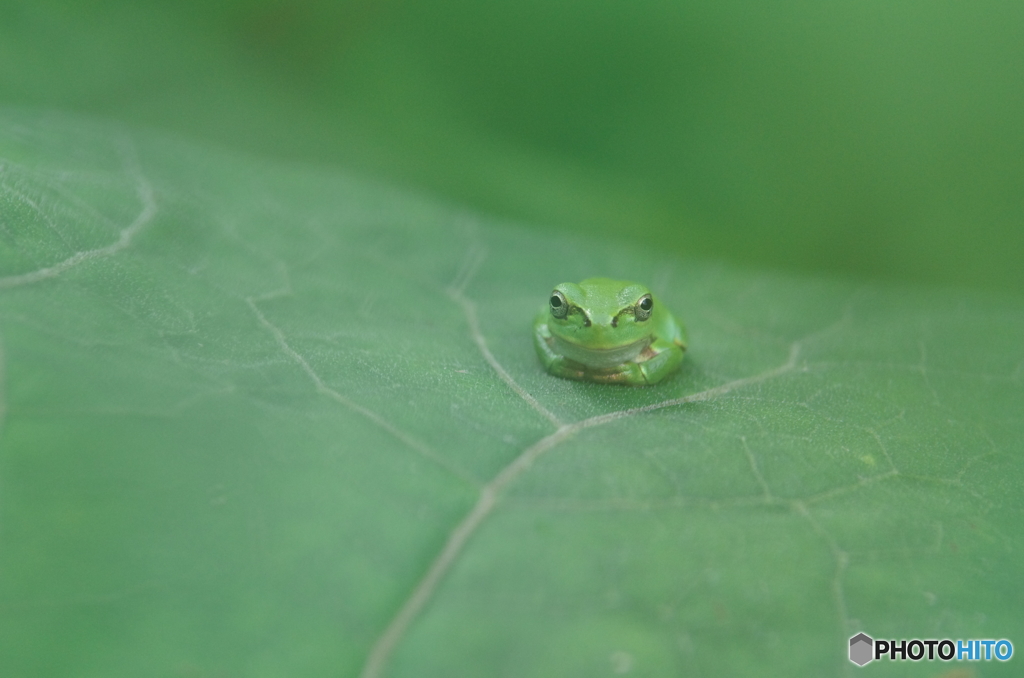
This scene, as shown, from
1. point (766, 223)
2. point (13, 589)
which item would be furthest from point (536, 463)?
point (766, 223)

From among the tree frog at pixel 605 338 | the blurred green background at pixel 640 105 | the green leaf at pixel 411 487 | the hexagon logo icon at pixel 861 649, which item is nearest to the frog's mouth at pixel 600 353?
the tree frog at pixel 605 338

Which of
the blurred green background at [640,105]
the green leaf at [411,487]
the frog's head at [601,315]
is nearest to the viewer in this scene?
the green leaf at [411,487]

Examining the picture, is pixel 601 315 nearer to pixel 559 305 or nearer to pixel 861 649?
pixel 559 305

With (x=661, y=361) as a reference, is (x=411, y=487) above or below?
above

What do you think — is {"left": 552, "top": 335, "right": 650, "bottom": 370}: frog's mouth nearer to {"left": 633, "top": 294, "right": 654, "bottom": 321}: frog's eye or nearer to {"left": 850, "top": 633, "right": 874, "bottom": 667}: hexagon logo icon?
{"left": 633, "top": 294, "right": 654, "bottom": 321}: frog's eye

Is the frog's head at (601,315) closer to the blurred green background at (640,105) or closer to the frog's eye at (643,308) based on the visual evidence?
the frog's eye at (643,308)

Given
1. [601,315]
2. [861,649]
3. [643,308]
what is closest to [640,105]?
[643,308]

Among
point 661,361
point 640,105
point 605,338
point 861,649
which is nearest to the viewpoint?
point 861,649
